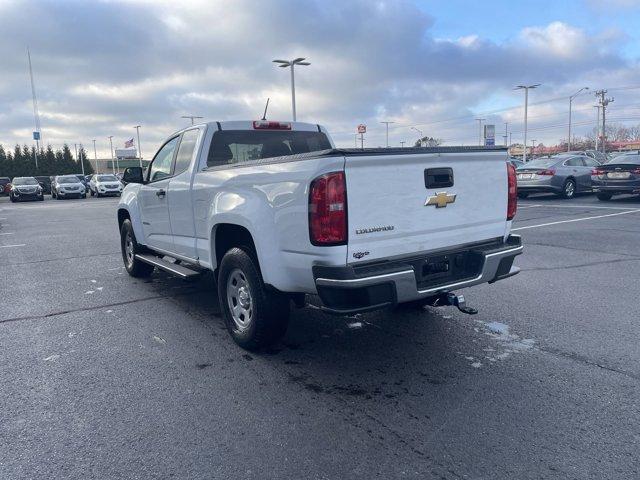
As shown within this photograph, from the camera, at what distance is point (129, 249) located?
25.4 ft

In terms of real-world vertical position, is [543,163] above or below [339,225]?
above

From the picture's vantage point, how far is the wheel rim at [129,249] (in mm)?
7531

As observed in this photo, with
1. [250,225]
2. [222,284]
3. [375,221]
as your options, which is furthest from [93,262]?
[375,221]

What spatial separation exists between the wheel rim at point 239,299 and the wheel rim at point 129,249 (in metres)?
3.28

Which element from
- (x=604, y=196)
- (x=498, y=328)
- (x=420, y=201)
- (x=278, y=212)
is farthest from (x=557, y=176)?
(x=278, y=212)

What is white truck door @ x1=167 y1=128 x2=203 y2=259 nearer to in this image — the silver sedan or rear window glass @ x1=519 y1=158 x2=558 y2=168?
the silver sedan

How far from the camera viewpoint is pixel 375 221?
368 centimetres

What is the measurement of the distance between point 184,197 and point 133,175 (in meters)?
1.73

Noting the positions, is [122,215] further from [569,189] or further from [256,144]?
[569,189]

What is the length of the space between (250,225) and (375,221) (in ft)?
3.42

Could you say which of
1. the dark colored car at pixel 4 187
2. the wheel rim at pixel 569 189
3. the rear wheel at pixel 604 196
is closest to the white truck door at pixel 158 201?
the rear wheel at pixel 604 196

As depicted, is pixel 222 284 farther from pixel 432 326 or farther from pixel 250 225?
pixel 432 326

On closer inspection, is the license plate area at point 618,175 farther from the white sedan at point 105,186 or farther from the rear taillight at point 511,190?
the white sedan at point 105,186

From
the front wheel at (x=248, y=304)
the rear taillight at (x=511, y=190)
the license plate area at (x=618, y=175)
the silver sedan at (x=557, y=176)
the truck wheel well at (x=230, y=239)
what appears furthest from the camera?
the silver sedan at (x=557, y=176)
